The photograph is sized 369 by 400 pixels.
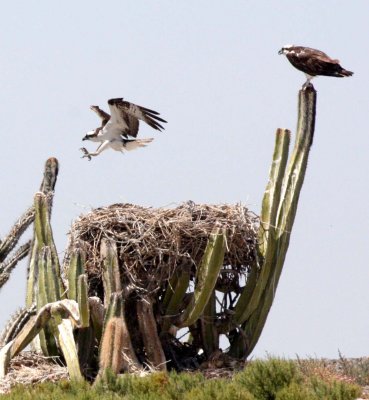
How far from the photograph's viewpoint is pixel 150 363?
20359 millimetres

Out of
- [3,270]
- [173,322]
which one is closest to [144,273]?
[173,322]

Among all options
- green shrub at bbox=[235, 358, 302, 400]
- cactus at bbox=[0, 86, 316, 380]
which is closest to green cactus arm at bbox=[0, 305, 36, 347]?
cactus at bbox=[0, 86, 316, 380]

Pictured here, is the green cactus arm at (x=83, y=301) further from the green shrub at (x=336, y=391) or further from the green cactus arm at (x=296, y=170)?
the green shrub at (x=336, y=391)

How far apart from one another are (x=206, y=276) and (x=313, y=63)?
2982 millimetres

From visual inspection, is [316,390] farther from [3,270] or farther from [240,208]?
[3,270]

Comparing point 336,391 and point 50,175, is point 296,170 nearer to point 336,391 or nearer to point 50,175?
point 50,175

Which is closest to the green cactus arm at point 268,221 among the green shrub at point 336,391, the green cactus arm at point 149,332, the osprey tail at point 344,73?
the osprey tail at point 344,73

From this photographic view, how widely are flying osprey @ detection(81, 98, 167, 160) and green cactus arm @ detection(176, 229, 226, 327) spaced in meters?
3.03

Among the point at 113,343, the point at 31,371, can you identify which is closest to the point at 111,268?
the point at 113,343

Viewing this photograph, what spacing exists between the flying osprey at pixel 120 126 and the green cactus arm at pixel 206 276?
3.03 m

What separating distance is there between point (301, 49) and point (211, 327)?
3.58 meters

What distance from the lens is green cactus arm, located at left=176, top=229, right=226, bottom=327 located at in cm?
1983

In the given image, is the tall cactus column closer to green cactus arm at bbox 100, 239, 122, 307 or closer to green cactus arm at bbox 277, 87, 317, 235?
green cactus arm at bbox 277, 87, 317, 235

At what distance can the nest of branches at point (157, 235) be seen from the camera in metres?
20.2
